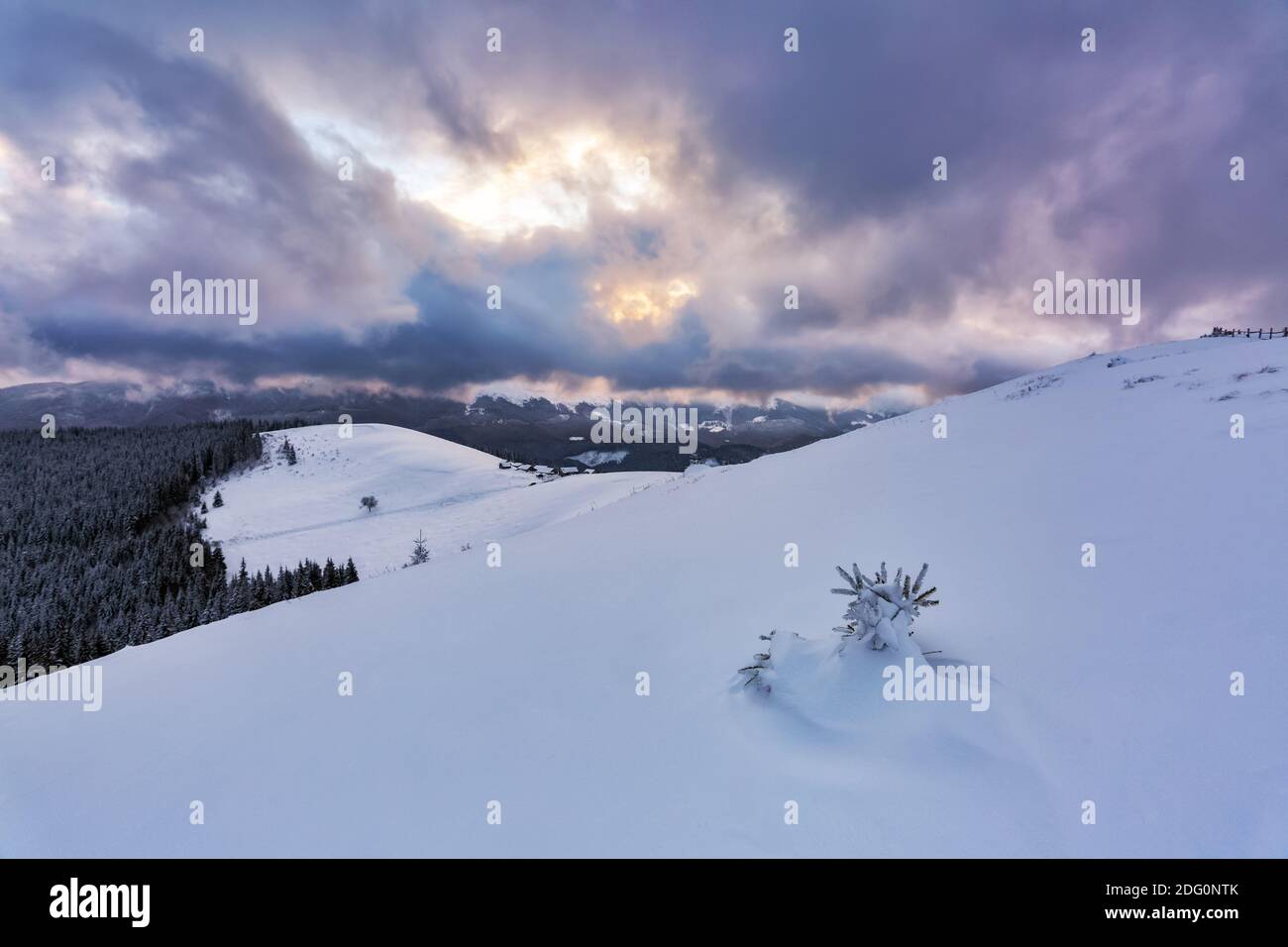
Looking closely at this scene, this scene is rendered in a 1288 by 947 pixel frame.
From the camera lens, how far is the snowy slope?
142ft

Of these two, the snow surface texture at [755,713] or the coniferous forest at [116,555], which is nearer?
the snow surface texture at [755,713]

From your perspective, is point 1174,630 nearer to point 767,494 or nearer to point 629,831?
point 629,831

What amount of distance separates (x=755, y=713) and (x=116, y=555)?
75.9 metres

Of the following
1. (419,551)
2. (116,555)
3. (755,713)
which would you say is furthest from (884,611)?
(116,555)

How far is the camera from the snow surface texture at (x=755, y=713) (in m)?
3.60

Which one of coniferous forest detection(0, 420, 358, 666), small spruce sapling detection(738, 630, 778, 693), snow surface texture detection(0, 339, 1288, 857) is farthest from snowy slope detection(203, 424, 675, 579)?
small spruce sapling detection(738, 630, 778, 693)

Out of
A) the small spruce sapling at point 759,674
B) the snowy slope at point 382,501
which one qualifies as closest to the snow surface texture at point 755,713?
the small spruce sapling at point 759,674

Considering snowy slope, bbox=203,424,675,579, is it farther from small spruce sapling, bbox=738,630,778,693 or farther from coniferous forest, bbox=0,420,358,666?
small spruce sapling, bbox=738,630,778,693

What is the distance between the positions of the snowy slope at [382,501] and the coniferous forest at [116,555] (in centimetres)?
341

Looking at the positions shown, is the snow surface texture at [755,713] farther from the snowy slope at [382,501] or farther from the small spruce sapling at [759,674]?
the snowy slope at [382,501]

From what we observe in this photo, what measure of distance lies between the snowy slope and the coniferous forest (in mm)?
3406

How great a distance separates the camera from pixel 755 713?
479cm

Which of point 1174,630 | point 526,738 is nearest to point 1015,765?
point 1174,630
